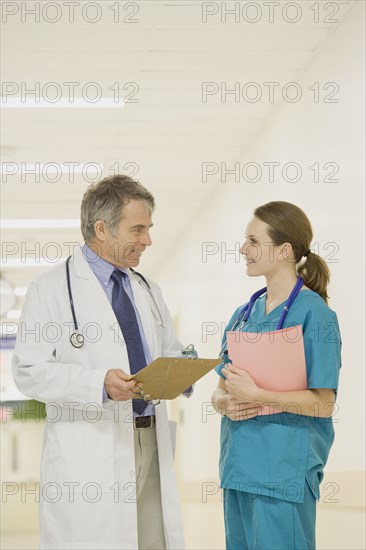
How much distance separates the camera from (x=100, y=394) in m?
2.22

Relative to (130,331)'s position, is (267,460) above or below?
below

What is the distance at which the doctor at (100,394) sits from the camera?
7.38ft

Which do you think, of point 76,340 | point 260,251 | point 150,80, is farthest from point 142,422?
point 150,80

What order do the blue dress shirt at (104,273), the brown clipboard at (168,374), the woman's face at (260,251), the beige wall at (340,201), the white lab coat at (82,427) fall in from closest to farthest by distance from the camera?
the brown clipboard at (168,374) → the white lab coat at (82,427) → the blue dress shirt at (104,273) → the woman's face at (260,251) → the beige wall at (340,201)

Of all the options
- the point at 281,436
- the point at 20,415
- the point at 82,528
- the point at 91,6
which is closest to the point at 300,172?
the point at 91,6

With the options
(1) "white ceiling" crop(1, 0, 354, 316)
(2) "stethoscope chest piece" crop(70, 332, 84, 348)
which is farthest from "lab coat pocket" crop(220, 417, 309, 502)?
(1) "white ceiling" crop(1, 0, 354, 316)

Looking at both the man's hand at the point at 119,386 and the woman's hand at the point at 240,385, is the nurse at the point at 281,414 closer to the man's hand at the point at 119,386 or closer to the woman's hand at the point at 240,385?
the woman's hand at the point at 240,385

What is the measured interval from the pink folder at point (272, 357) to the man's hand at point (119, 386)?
407 mm

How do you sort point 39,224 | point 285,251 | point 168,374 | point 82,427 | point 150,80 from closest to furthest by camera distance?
point 168,374, point 82,427, point 285,251, point 150,80, point 39,224

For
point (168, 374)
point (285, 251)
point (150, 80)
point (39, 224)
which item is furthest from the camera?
point (39, 224)

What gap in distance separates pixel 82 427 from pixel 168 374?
30 centimetres

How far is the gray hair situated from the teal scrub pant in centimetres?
87

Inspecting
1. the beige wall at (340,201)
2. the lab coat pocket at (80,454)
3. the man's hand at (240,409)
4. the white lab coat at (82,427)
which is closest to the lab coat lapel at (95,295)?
the white lab coat at (82,427)

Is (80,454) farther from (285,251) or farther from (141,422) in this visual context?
(285,251)
